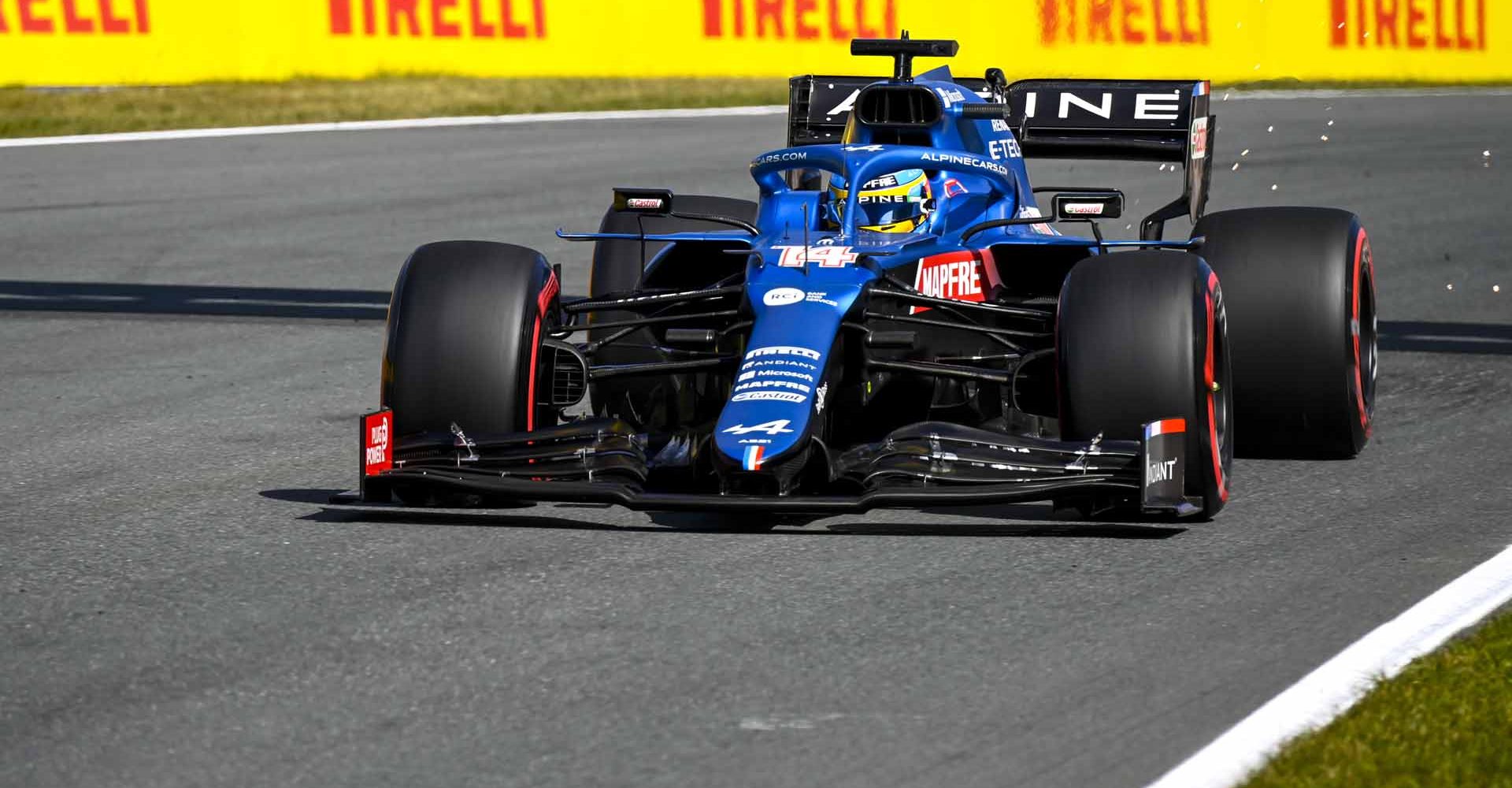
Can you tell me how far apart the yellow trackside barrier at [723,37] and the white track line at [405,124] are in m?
1.21

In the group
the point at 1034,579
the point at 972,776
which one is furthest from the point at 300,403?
the point at 972,776

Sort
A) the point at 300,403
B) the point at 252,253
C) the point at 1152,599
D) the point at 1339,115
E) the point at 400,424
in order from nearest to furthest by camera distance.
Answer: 1. the point at 1152,599
2. the point at 400,424
3. the point at 300,403
4. the point at 252,253
5. the point at 1339,115

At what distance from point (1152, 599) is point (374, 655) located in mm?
1962

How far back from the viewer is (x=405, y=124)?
23.3 metres

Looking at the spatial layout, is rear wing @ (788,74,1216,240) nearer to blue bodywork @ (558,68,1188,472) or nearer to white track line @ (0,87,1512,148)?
blue bodywork @ (558,68,1188,472)

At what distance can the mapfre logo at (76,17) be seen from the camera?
22406 millimetres

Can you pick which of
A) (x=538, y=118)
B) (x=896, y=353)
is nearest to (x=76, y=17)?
(x=538, y=118)

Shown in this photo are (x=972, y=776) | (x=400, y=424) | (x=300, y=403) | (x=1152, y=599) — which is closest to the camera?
(x=972, y=776)

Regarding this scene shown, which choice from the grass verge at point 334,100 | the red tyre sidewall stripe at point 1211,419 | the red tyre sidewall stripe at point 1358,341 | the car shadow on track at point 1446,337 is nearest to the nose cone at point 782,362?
the red tyre sidewall stripe at point 1211,419

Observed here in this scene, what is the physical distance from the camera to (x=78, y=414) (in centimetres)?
893

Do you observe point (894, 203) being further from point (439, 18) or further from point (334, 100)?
point (439, 18)

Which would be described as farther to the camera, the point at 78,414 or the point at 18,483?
the point at 78,414

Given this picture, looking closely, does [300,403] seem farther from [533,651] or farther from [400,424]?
[533,651]

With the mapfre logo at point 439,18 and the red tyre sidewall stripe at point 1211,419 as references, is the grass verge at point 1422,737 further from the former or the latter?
the mapfre logo at point 439,18
